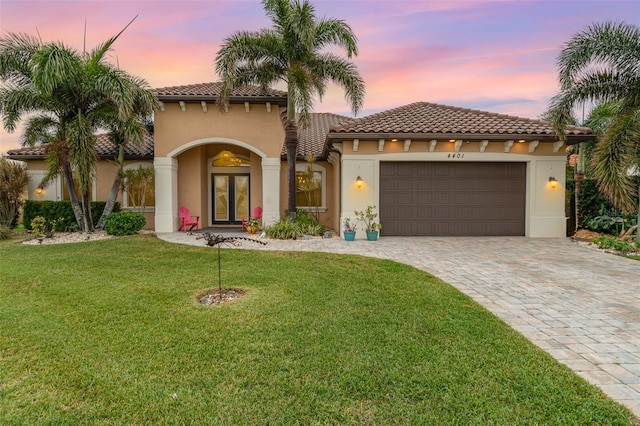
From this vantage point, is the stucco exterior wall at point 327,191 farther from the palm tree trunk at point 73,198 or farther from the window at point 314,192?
the palm tree trunk at point 73,198

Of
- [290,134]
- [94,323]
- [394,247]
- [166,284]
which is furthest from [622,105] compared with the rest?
[94,323]

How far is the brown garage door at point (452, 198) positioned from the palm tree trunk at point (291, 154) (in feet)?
10.5

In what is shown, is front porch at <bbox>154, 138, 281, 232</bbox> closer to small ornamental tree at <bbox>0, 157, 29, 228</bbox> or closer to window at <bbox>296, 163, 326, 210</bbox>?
window at <bbox>296, 163, 326, 210</bbox>

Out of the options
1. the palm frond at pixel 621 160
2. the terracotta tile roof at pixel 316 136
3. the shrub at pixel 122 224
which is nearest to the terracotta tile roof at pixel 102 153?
the shrub at pixel 122 224

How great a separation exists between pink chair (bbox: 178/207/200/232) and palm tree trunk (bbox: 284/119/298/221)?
174 inches

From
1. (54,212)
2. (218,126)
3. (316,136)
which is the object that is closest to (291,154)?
(218,126)

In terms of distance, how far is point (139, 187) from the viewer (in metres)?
14.0

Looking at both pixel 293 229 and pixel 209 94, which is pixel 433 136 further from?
pixel 209 94

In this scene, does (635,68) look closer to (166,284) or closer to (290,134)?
(290,134)

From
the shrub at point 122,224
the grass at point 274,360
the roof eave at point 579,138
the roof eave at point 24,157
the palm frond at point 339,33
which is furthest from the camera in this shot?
Result: the roof eave at point 24,157

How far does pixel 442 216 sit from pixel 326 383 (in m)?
10.6

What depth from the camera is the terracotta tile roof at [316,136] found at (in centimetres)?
1505

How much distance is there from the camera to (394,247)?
10.2 m

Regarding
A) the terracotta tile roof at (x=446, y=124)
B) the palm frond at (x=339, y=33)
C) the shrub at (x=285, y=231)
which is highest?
the palm frond at (x=339, y=33)
